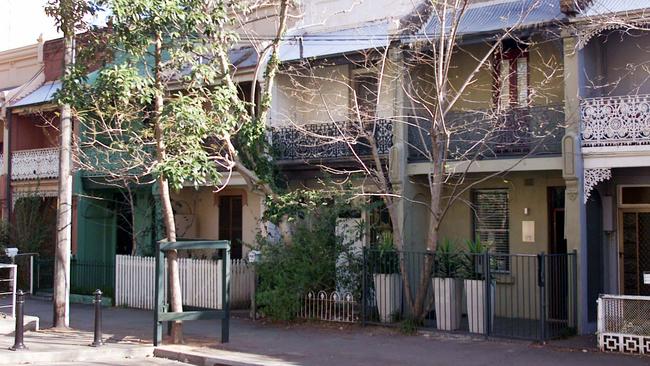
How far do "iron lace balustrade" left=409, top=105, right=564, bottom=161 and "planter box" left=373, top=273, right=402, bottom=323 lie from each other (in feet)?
8.89

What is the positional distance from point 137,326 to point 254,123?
493 centimetres

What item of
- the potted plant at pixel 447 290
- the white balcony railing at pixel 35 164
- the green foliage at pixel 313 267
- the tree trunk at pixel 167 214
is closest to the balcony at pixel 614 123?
the potted plant at pixel 447 290

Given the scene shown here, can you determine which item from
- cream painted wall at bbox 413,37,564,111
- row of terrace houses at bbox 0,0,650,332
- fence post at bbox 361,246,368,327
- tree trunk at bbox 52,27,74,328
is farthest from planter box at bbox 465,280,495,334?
tree trunk at bbox 52,27,74,328

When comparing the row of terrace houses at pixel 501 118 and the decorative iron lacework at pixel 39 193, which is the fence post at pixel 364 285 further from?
the decorative iron lacework at pixel 39 193

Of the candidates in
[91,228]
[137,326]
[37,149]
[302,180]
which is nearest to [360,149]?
[302,180]

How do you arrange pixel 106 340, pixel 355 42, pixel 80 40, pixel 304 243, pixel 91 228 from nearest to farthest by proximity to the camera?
1. pixel 106 340
2. pixel 80 40
3. pixel 304 243
4. pixel 355 42
5. pixel 91 228

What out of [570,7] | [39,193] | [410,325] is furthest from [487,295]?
[39,193]

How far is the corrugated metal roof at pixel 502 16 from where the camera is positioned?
48.9ft

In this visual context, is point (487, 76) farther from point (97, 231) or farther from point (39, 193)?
point (39, 193)

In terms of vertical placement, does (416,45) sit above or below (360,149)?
above

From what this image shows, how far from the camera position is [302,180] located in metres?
19.4

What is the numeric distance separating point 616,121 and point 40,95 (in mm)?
17249

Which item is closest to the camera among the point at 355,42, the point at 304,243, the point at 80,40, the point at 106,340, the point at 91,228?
the point at 106,340

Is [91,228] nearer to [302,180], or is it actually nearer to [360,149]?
[302,180]
